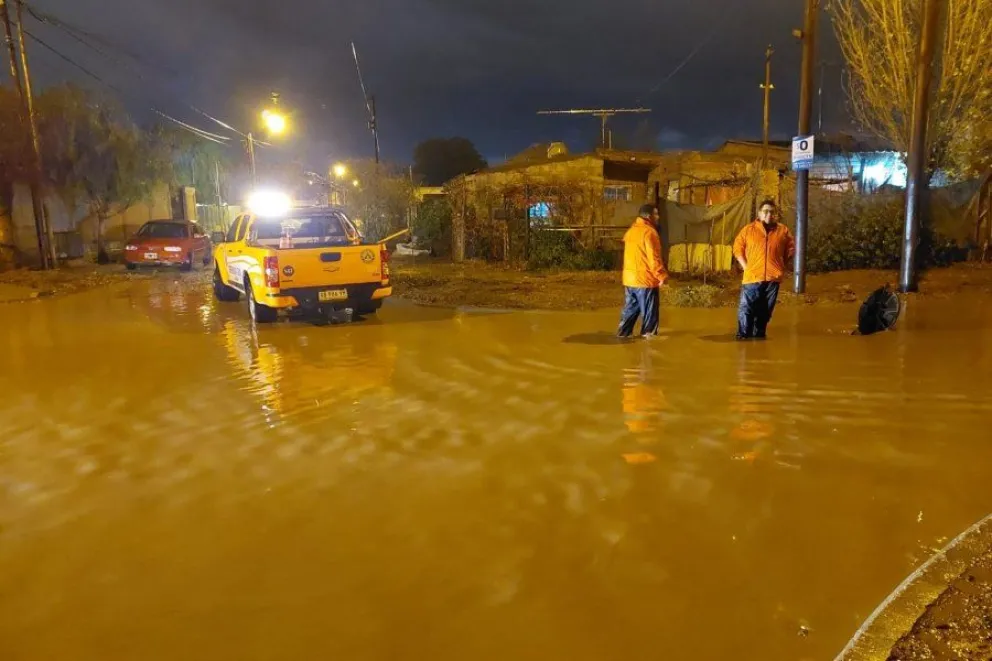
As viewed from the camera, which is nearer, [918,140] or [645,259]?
[645,259]

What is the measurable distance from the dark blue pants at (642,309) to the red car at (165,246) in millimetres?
16113

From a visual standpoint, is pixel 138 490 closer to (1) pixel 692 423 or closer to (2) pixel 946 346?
(1) pixel 692 423

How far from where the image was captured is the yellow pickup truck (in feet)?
34.3

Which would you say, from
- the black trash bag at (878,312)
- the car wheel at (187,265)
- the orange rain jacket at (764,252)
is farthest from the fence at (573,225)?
the car wheel at (187,265)

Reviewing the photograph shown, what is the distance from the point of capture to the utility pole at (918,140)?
11398mm

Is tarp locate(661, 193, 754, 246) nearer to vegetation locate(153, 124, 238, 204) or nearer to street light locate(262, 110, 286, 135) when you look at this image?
street light locate(262, 110, 286, 135)

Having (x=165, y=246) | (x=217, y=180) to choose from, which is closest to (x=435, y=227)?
(x=165, y=246)

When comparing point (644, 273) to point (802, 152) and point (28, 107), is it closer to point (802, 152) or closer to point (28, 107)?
point (802, 152)

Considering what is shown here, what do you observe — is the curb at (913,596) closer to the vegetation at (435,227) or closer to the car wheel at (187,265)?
the vegetation at (435,227)

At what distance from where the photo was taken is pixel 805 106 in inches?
472

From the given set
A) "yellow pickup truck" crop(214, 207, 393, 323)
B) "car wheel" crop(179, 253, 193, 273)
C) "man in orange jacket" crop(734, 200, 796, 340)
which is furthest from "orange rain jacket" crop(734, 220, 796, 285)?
"car wheel" crop(179, 253, 193, 273)

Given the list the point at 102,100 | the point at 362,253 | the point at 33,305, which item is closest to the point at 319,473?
the point at 362,253

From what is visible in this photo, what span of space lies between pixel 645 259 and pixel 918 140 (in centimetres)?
601

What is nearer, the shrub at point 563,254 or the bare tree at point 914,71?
the bare tree at point 914,71
